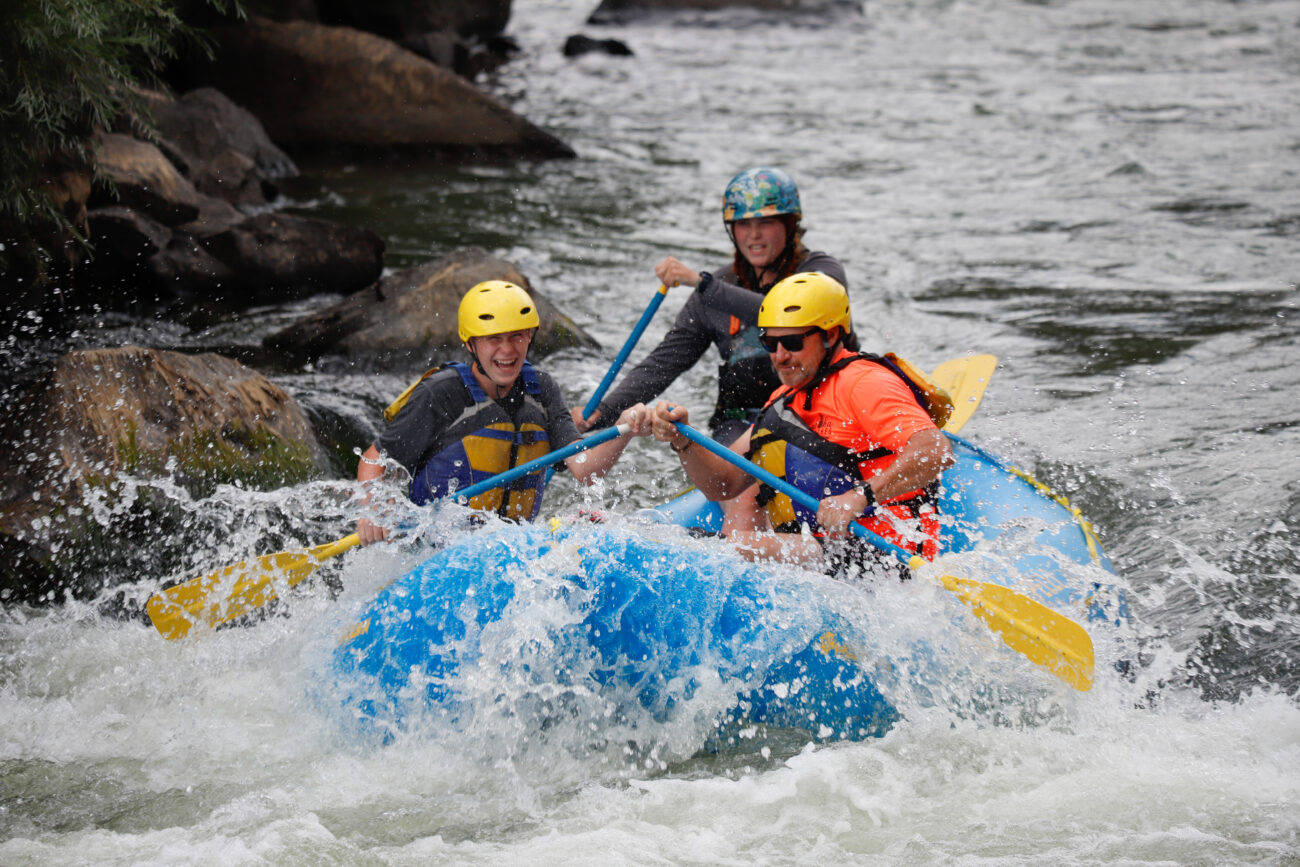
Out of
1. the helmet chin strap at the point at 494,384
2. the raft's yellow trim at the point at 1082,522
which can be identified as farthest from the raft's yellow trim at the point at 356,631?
the raft's yellow trim at the point at 1082,522

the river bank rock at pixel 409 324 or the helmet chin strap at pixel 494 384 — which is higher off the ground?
the helmet chin strap at pixel 494 384

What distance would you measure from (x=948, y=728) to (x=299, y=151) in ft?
34.9

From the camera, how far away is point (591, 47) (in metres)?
20.4

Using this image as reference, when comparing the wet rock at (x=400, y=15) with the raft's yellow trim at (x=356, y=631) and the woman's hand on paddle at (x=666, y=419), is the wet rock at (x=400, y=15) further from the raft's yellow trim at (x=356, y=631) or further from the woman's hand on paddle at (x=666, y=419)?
the raft's yellow trim at (x=356, y=631)

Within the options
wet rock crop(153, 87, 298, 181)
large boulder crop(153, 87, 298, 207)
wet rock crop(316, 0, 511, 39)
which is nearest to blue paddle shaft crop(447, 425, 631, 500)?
large boulder crop(153, 87, 298, 207)

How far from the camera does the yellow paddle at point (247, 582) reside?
4.15m

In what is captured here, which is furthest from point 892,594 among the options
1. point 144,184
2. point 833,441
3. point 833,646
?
point 144,184

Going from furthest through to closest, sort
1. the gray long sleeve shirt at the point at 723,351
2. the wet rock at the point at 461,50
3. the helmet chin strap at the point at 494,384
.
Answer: the wet rock at the point at 461,50, the gray long sleeve shirt at the point at 723,351, the helmet chin strap at the point at 494,384

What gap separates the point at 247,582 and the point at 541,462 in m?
1.13

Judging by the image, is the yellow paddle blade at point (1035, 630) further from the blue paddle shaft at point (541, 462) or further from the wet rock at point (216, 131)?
the wet rock at point (216, 131)

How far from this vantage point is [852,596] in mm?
3832

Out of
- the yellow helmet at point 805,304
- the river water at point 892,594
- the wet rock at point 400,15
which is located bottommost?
the river water at point 892,594

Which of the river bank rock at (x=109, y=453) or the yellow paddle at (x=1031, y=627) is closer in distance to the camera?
the yellow paddle at (x=1031, y=627)

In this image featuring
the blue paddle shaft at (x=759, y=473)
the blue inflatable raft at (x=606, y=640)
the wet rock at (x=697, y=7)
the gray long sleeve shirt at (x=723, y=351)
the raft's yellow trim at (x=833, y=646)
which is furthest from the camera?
the wet rock at (x=697, y=7)
